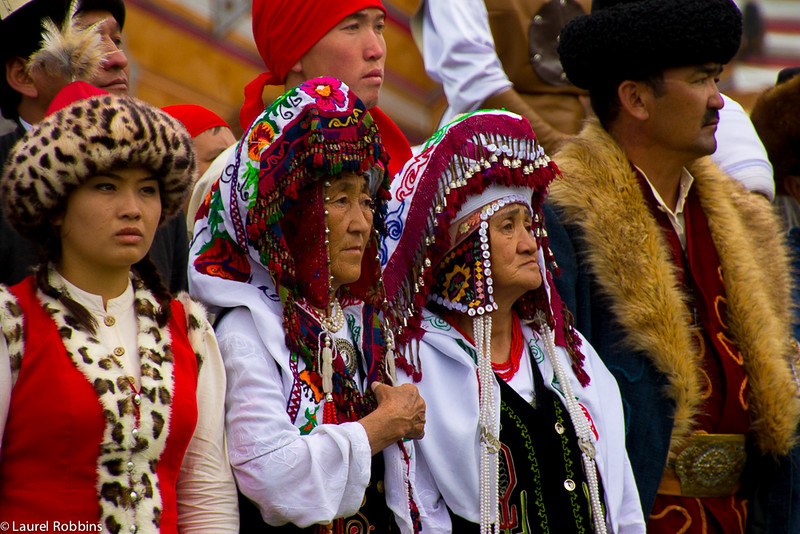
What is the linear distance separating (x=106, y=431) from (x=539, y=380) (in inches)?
63.8

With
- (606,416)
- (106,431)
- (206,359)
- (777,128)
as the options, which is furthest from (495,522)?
(777,128)

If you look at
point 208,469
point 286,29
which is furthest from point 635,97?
point 208,469

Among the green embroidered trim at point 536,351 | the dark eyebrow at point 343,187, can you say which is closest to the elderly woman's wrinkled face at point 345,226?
the dark eyebrow at point 343,187

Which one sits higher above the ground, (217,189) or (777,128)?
(777,128)

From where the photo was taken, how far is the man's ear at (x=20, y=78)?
370 cm

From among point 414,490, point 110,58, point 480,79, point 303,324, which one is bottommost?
point 414,490

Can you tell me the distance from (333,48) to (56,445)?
2.15 metres

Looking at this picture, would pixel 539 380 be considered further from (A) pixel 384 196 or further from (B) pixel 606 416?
(A) pixel 384 196

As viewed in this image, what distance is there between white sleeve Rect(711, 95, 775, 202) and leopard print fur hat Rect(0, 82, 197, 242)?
2.99 m

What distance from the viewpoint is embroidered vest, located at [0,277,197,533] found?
2594 mm

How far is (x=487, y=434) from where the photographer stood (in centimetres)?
349

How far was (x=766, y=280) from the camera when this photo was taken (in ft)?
14.8

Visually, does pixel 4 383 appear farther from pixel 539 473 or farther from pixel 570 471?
pixel 570 471

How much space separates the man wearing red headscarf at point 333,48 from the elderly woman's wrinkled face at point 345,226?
86cm
